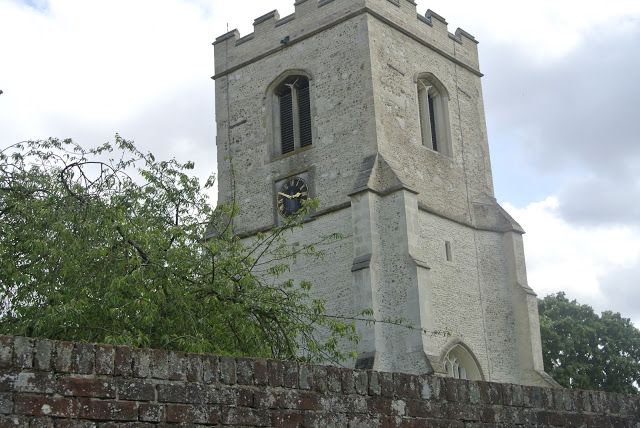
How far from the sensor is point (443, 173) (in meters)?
28.6

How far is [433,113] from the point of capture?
3016 centimetres

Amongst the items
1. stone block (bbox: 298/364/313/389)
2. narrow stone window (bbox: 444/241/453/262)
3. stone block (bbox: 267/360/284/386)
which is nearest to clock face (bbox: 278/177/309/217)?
narrow stone window (bbox: 444/241/453/262)

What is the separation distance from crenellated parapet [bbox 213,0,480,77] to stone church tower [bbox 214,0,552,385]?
0.19 ft

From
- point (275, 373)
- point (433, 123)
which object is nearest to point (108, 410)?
point (275, 373)

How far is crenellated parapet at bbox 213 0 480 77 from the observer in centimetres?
2877

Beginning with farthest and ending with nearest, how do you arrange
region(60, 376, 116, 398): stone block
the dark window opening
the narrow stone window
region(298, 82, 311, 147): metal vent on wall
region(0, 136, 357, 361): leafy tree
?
1. the dark window opening
2. region(298, 82, 311, 147): metal vent on wall
3. the narrow stone window
4. region(0, 136, 357, 361): leafy tree
5. region(60, 376, 116, 398): stone block

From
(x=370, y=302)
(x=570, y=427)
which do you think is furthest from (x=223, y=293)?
(x=370, y=302)

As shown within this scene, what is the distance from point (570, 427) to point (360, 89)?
65.3 ft

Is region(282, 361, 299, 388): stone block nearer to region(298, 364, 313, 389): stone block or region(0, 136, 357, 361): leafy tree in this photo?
region(298, 364, 313, 389): stone block

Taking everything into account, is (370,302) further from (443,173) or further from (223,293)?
(223,293)

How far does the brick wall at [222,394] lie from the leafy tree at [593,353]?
29375mm

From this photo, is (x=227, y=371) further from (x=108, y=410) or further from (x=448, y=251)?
(x=448, y=251)

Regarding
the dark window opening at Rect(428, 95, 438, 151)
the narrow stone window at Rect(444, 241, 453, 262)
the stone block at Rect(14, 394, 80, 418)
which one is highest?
the dark window opening at Rect(428, 95, 438, 151)

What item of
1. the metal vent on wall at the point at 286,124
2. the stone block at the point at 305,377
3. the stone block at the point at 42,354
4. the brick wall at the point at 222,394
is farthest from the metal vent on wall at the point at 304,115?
the stone block at the point at 42,354
